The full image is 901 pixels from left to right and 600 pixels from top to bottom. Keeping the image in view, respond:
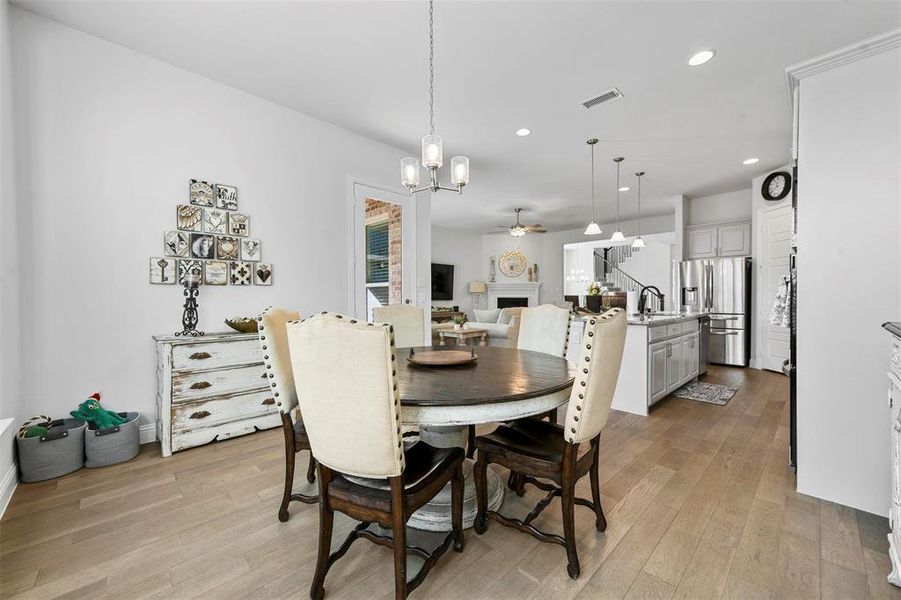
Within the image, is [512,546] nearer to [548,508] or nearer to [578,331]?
[548,508]

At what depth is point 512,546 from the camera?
1.72 metres

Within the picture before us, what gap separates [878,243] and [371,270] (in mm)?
3722

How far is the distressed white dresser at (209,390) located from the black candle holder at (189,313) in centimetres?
14

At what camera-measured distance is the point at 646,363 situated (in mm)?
3600

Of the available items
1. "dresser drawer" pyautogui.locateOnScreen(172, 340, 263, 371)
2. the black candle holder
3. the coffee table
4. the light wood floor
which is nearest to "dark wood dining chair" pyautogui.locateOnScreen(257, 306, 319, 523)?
the light wood floor

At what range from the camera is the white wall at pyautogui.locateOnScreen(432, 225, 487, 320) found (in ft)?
31.7

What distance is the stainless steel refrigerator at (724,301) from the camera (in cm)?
578

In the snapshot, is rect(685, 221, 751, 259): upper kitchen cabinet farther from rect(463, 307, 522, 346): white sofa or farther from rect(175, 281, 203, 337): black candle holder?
rect(175, 281, 203, 337): black candle holder

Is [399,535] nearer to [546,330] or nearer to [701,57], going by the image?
[546,330]

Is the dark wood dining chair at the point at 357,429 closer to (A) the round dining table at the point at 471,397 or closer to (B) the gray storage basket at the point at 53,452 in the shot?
(A) the round dining table at the point at 471,397

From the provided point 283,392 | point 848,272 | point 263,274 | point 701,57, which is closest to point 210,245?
point 263,274

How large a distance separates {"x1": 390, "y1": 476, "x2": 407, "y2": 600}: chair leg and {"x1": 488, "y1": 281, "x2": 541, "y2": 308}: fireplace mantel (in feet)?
29.2

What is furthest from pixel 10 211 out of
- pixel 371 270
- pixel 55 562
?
pixel 371 270

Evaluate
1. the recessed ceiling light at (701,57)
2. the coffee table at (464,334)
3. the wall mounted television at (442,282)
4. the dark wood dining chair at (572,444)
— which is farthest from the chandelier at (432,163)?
the wall mounted television at (442,282)
